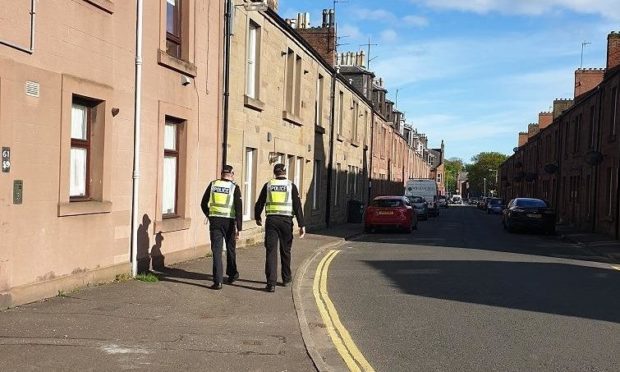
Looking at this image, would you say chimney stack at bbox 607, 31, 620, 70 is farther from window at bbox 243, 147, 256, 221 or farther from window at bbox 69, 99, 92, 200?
window at bbox 69, 99, 92, 200

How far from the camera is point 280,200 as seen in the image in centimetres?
910

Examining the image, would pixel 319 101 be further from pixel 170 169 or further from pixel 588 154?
pixel 170 169

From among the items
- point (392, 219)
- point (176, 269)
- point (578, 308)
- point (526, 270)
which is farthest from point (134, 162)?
point (392, 219)

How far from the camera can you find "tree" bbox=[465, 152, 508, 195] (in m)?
138

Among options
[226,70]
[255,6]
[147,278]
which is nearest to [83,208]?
[147,278]

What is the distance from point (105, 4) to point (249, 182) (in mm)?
7761

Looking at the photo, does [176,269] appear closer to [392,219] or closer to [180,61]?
[180,61]

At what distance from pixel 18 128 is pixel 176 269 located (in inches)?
174

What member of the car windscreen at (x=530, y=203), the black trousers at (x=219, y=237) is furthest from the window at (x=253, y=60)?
the car windscreen at (x=530, y=203)

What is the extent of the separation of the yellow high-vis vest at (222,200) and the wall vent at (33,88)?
9.42 feet

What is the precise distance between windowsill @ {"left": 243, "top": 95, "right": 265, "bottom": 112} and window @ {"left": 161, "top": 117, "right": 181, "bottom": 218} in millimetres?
3374

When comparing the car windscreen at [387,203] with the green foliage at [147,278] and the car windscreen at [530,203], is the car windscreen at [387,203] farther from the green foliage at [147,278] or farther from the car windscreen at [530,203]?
the green foliage at [147,278]

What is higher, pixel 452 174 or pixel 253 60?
pixel 253 60

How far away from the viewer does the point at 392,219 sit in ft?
75.5
